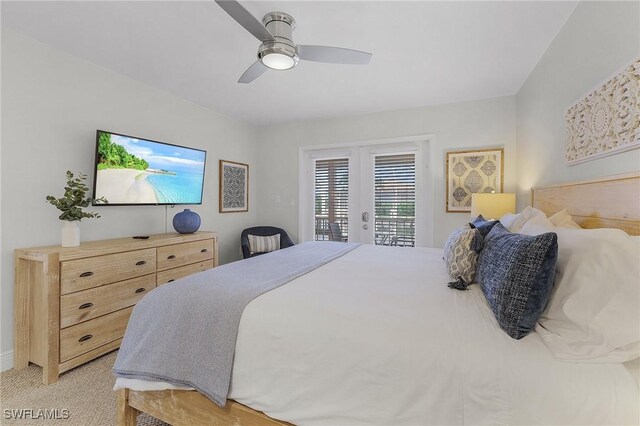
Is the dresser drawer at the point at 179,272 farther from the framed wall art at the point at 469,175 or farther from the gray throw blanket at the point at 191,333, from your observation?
the framed wall art at the point at 469,175

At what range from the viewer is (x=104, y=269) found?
88.4 inches

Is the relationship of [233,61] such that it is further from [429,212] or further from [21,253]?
[429,212]

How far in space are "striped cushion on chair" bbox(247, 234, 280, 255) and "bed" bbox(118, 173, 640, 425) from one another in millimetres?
2636

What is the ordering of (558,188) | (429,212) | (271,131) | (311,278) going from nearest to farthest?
(311,278) < (558,188) < (429,212) < (271,131)

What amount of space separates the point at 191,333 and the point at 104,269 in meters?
1.51

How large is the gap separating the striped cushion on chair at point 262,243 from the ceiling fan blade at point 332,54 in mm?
2726

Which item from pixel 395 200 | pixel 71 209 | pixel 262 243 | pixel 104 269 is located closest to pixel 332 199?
pixel 395 200

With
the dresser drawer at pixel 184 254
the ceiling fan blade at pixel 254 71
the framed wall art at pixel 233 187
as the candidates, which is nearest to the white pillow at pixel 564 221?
the ceiling fan blade at pixel 254 71

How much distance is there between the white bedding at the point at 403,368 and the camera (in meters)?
0.82

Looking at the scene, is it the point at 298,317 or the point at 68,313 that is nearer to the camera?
the point at 298,317

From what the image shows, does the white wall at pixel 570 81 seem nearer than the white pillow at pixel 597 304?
No

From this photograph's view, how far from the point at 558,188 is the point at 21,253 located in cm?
400

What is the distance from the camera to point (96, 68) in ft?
8.61

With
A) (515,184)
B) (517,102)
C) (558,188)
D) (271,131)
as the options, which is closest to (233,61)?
(271,131)
